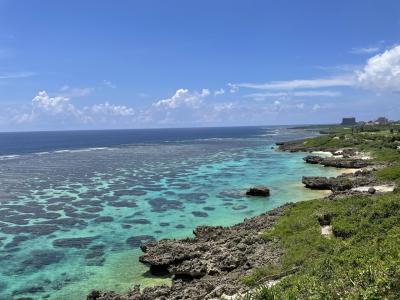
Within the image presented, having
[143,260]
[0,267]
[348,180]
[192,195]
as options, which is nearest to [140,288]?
[143,260]

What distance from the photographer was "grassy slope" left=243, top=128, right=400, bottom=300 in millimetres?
20703

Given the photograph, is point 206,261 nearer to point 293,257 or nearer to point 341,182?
point 293,257

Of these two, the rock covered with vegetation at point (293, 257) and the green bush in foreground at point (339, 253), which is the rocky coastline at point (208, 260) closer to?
the rock covered with vegetation at point (293, 257)

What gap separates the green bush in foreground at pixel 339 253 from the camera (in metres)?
20.7

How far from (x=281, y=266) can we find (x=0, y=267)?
25.8m

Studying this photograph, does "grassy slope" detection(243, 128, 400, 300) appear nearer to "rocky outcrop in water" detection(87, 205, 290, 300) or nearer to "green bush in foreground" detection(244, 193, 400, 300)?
"green bush in foreground" detection(244, 193, 400, 300)

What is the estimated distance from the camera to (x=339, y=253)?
2969cm

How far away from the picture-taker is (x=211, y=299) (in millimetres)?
28250

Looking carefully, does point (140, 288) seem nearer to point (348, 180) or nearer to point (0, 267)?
point (0, 267)

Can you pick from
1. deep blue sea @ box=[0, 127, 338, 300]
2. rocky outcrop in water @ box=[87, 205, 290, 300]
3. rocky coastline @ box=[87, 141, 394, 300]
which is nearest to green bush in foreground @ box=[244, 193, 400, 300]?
rocky coastline @ box=[87, 141, 394, 300]

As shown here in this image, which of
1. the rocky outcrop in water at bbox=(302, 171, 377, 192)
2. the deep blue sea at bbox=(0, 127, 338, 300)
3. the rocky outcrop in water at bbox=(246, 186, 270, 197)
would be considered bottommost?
the deep blue sea at bbox=(0, 127, 338, 300)

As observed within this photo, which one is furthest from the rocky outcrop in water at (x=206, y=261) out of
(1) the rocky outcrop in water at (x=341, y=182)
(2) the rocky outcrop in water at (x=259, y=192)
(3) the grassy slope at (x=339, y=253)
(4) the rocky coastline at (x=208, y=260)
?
(1) the rocky outcrop in water at (x=341, y=182)

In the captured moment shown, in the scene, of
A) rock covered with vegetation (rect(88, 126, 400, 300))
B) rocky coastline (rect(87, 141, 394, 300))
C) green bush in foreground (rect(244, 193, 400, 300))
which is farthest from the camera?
rocky coastline (rect(87, 141, 394, 300))

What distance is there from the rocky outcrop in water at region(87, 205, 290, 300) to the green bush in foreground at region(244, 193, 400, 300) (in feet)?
5.77
